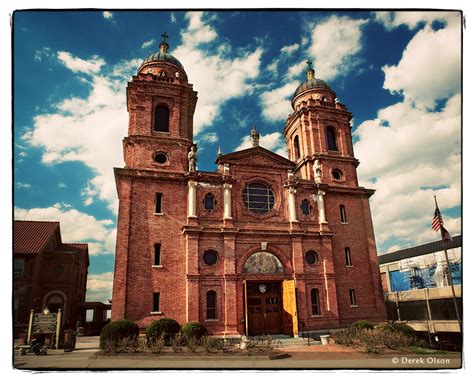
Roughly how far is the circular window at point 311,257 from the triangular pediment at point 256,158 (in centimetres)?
682

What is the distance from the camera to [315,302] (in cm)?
2553

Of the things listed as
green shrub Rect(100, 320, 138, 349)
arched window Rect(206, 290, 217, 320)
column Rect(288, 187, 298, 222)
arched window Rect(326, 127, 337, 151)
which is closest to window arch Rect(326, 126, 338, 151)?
arched window Rect(326, 127, 337, 151)

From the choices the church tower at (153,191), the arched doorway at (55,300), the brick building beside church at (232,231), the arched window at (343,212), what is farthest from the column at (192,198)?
the arched doorway at (55,300)

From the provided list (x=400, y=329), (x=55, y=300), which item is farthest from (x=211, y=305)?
(x=55, y=300)

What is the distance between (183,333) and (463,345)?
13731mm

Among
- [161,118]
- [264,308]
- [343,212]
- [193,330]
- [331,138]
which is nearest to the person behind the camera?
[193,330]

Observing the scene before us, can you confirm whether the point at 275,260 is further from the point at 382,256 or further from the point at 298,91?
the point at 382,256

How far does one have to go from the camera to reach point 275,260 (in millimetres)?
25531

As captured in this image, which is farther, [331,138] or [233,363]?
[331,138]

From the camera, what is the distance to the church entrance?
79.3ft

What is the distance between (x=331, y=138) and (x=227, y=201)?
39.9 feet

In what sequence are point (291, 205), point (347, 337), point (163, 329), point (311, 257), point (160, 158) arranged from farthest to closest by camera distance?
point (291, 205), point (311, 257), point (160, 158), point (347, 337), point (163, 329)

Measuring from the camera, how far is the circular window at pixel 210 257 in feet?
79.3

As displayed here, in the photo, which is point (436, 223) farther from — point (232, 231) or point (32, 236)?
point (32, 236)
